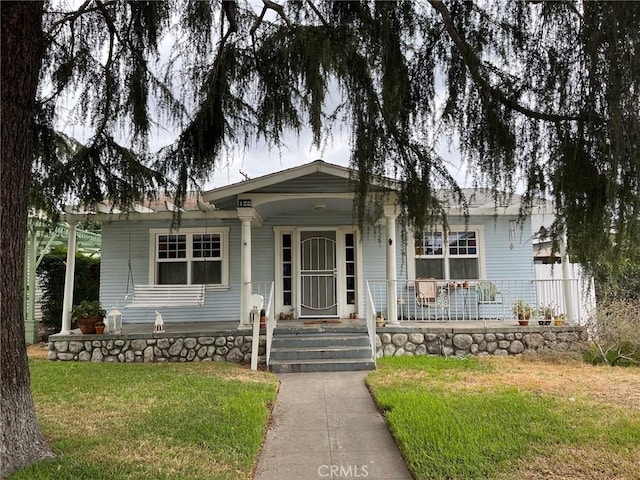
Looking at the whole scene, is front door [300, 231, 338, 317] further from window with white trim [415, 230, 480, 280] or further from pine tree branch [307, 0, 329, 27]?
pine tree branch [307, 0, 329, 27]

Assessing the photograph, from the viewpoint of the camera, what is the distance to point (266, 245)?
10.9m

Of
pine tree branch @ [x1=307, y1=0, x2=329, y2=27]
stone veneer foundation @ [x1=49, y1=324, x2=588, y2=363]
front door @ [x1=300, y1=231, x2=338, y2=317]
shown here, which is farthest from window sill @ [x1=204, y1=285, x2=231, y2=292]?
pine tree branch @ [x1=307, y1=0, x2=329, y2=27]

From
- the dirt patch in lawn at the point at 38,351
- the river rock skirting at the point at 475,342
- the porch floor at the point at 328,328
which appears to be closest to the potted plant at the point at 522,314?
the porch floor at the point at 328,328

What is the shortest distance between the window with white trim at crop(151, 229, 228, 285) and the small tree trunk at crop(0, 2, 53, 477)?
724 centimetres

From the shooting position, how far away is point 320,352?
25.9 ft

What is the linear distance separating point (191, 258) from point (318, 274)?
3072mm

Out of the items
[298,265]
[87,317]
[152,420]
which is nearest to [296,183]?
[298,265]

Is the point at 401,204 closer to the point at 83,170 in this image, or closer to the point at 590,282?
the point at 590,282

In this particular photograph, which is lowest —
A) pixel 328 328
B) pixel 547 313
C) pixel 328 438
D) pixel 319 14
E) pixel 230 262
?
pixel 328 438

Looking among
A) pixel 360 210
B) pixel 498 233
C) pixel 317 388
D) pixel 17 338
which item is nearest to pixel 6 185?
pixel 17 338

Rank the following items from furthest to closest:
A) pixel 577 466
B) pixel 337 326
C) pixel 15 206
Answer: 1. pixel 337 326
2. pixel 577 466
3. pixel 15 206

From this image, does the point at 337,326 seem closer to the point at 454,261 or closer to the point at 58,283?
the point at 454,261

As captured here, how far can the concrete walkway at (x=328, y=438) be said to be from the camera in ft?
12.5

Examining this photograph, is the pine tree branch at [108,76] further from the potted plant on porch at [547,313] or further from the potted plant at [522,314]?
the potted plant on porch at [547,313]
